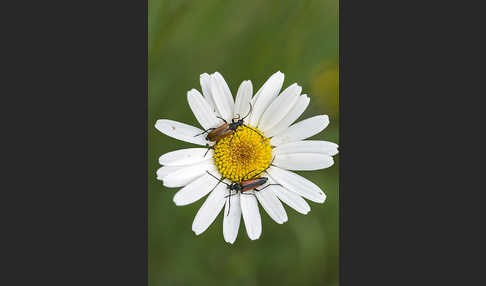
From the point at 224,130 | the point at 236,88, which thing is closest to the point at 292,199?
the point at 224,130

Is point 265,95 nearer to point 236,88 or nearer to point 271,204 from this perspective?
point 236,88

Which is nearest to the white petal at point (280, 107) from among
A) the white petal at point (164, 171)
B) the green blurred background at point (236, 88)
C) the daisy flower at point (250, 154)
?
the daisy flower at point (250, 154)

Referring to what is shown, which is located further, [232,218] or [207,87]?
[232,218]

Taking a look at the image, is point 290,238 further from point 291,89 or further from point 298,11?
point 298,11

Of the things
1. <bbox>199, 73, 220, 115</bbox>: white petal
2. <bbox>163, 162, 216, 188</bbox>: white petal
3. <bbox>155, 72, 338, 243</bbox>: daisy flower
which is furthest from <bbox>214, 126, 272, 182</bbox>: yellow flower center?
<bbox>199, 73, 220, 115</bbox>: white petal

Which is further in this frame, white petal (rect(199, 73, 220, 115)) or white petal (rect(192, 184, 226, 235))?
white petal (rect(192, 184, 226, 235))

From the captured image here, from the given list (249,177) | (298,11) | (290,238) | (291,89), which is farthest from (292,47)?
(290,238)

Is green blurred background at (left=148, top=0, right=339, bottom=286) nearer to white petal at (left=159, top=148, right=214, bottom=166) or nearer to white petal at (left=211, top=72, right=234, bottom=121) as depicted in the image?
white petal at (left=159, top=148, right=214, bottom=166)
